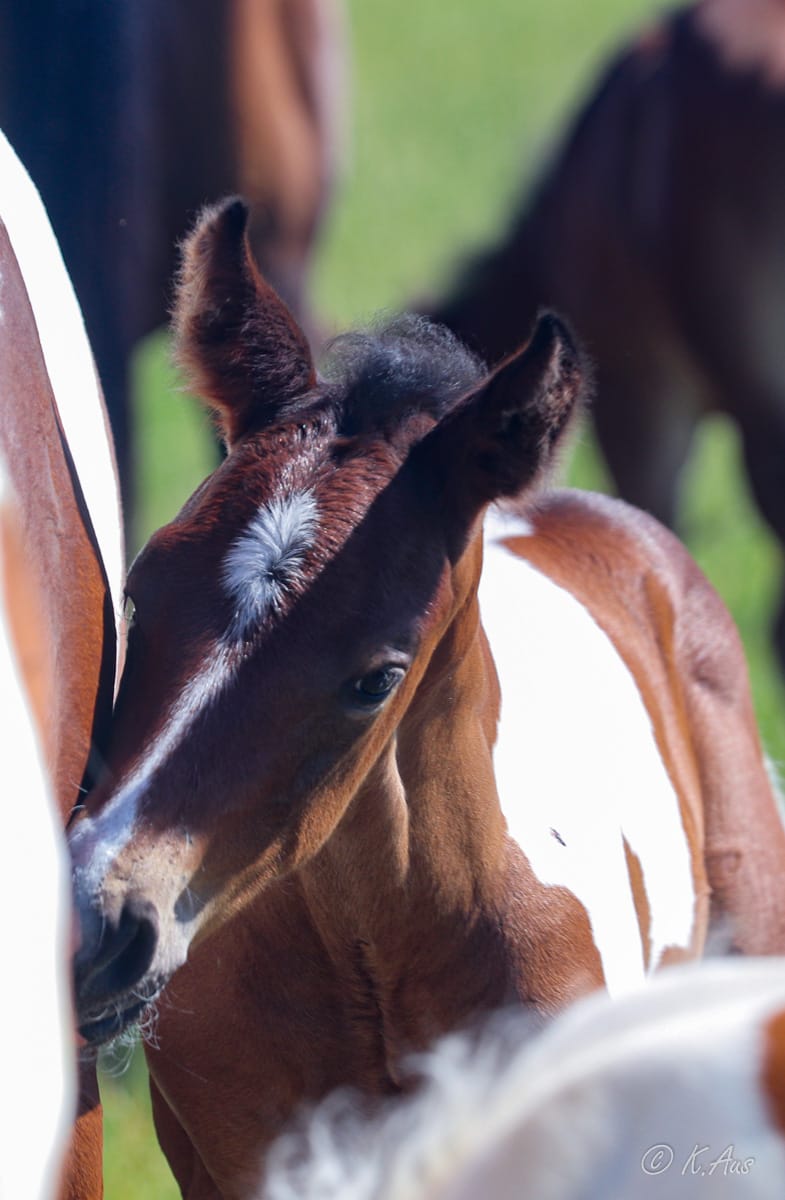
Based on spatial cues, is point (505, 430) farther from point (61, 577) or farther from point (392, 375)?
point (61, 577)

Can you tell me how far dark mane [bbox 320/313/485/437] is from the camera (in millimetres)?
1873

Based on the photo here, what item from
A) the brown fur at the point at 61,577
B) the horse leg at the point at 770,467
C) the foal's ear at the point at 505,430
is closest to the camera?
the brown fur at the point at 61,577

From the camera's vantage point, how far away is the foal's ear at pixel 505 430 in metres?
1.82

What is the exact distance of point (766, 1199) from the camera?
98cm

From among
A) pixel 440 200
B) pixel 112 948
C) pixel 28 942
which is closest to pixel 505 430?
pixel 112 948

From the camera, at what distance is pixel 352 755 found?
1.76m

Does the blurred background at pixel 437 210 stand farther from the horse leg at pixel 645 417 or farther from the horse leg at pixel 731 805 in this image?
the horse leg at pixel 731 805

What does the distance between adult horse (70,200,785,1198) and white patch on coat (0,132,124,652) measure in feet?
0.27

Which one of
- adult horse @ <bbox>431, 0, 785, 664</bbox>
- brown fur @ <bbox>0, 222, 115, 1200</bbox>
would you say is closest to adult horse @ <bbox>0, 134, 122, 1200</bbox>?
brown fur @ <bbox>0, 222, 115, 1200</bbox>

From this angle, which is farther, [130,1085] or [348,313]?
[348,313]

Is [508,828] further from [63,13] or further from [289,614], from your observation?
[63,13]

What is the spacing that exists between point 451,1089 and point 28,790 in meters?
0.36

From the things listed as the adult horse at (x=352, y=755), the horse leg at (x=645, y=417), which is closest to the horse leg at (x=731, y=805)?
the adult horse at (x=352, y=755)

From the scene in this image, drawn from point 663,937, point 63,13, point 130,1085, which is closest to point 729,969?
point 663,937
